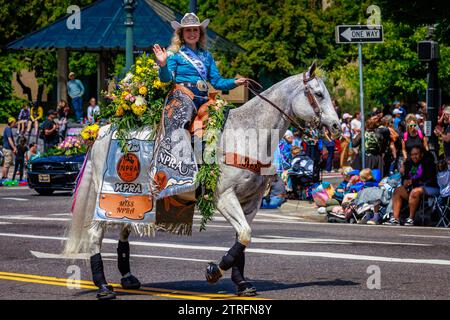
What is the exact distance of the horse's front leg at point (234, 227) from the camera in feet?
35.1

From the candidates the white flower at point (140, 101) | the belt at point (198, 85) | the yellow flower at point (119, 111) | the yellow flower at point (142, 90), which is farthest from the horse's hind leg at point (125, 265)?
the belt at point (198, 85)

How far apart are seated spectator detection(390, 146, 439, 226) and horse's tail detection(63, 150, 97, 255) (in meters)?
9.35

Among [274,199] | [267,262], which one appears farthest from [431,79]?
[267,262]

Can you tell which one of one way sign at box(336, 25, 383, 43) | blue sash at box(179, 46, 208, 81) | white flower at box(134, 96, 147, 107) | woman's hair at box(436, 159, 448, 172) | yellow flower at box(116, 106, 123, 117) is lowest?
woman's hair at box(436, 159, 448, 172)

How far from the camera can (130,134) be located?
1134 centimetres

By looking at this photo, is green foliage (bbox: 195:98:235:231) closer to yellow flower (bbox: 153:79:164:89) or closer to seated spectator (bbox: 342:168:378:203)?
yellow flower (bbox: 153:79:164:89)

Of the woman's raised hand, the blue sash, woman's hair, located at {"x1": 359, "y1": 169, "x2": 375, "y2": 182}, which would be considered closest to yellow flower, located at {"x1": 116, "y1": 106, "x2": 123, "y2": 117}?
the woman's raised hand

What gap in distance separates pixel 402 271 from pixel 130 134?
11.8 feet

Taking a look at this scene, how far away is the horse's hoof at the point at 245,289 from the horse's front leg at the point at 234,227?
0.72ft

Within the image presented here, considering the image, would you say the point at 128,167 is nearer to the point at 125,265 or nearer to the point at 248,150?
the point at 125,265

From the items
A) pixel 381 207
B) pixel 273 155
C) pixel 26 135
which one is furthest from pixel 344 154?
pixel 273 155

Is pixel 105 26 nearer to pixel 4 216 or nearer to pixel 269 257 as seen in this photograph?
pixel 4 216

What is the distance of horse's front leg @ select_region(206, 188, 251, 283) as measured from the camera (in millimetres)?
10688

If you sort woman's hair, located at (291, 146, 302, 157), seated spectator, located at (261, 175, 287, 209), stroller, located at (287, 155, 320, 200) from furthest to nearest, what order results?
woman's hair, located at (291, 146, 302, 157) < stroller, located at (287, 155, 320, 200) < seated spectator, located at (261, 175, 287, 209)
